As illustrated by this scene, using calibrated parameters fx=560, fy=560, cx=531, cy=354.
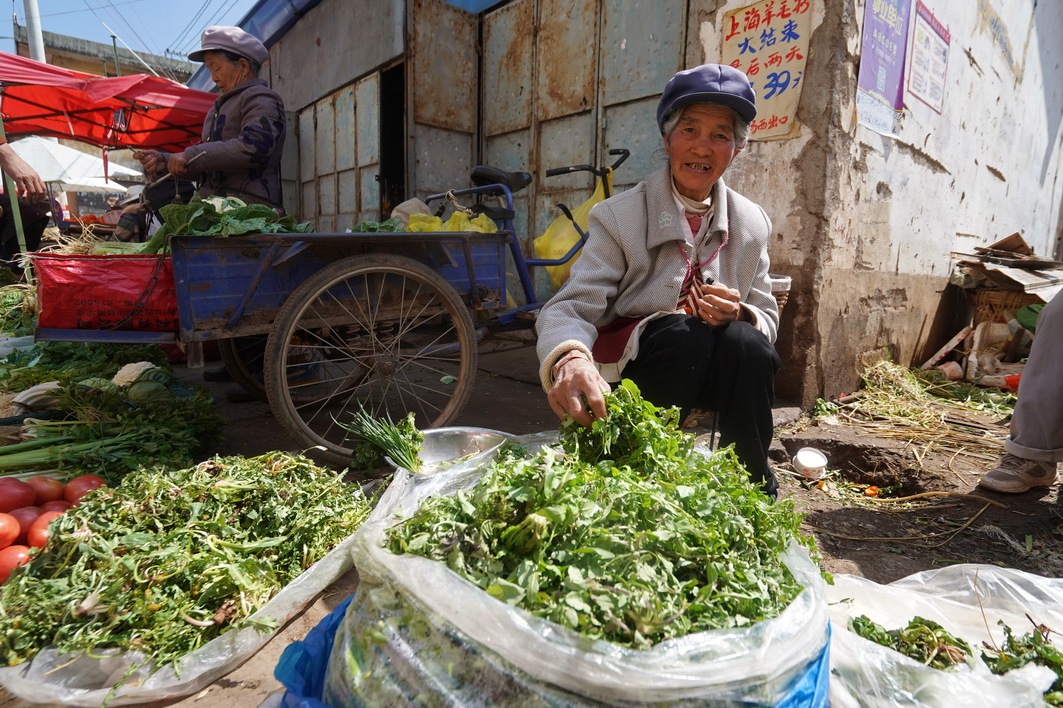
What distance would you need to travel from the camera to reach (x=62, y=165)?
1130 centimetres

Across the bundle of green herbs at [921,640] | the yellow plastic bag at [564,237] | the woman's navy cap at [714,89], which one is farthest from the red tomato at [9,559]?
the yellow plastic bag at [564,237]

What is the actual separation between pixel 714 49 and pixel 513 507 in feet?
11.5

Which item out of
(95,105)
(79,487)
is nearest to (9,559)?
(79,487)

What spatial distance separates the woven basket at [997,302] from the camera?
4.50m

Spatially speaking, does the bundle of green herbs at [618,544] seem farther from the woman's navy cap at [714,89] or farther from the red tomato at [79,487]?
the red tomato at [79,487]

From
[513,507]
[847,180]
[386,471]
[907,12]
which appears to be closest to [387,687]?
[513,507]

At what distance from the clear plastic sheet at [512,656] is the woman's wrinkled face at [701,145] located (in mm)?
1417

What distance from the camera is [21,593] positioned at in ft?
4.48

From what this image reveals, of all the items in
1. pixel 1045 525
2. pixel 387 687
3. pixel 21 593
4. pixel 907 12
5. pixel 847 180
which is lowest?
pixel 1045 525

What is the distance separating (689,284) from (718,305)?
0.19 m

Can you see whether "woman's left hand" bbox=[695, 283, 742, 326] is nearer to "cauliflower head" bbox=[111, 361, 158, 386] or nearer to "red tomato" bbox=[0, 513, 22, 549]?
"red tomato" bbox=[0, 513, 22, 549]

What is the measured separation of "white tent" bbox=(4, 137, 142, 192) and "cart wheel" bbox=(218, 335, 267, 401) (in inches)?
382

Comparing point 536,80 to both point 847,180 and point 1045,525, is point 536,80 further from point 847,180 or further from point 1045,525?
point 1045,525

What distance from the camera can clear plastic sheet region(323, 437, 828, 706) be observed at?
2.65 feet
